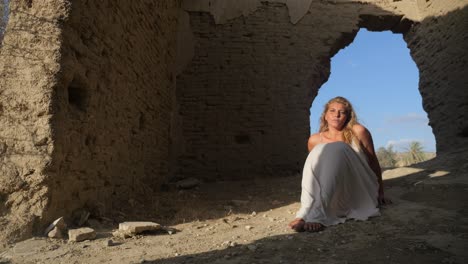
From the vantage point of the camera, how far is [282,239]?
221 centimetres

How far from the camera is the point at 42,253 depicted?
205cm

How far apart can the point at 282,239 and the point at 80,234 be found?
1.48m

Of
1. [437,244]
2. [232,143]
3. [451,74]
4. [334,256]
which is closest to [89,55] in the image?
[334,256]

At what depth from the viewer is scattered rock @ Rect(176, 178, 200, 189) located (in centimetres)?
546

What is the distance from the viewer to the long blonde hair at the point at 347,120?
289 cm

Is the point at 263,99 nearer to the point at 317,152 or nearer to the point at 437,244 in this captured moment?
the point at 317,152

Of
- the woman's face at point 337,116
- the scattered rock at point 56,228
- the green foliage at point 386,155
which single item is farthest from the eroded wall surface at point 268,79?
the green foliage at point 386,155

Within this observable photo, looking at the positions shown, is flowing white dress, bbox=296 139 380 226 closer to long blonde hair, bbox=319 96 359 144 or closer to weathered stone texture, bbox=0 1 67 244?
long blonde hair, bbox=319 96 359 144

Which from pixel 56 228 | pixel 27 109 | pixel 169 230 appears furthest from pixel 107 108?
pixel 169 230

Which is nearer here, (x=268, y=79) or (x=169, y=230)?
(x=169, y=230)

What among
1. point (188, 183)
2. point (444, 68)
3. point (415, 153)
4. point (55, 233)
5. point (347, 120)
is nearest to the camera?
point (55, 233)

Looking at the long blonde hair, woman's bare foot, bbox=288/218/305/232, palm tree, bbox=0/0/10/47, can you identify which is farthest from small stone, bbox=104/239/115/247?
the long blonde hair

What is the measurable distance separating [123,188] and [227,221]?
1.36 m

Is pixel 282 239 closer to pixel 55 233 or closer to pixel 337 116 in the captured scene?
pixel 337 116
